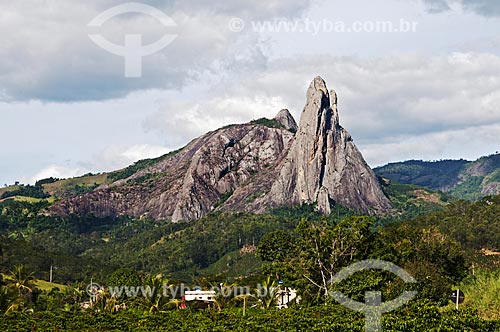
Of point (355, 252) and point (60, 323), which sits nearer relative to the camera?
point (60, 323)

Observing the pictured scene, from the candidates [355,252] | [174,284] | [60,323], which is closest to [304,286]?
[355,252]

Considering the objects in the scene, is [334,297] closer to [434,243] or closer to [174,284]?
[434,243]

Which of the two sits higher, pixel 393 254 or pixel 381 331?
pixel 393 254

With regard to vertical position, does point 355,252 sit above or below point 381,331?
above

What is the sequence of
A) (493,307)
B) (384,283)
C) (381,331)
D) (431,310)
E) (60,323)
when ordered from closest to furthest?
(381,331)
(431,310)
(493,307)
(384,283)
(60,323)

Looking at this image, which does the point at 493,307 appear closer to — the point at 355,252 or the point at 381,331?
the point at 381,331

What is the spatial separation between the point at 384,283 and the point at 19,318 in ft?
143

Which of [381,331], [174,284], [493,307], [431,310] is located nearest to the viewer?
[381,331]

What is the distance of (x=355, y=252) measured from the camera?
243 ft

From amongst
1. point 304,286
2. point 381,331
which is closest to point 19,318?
point 304,286

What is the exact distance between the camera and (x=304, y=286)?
7556 centimetres

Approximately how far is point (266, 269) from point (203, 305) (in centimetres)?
1701

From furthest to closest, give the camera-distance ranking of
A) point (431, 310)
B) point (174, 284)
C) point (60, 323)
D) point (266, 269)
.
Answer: point (174, 284)
point (266, 269)
point (60, 323)
point (431, 310)

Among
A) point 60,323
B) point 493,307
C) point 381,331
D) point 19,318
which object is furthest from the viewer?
point 19,318
